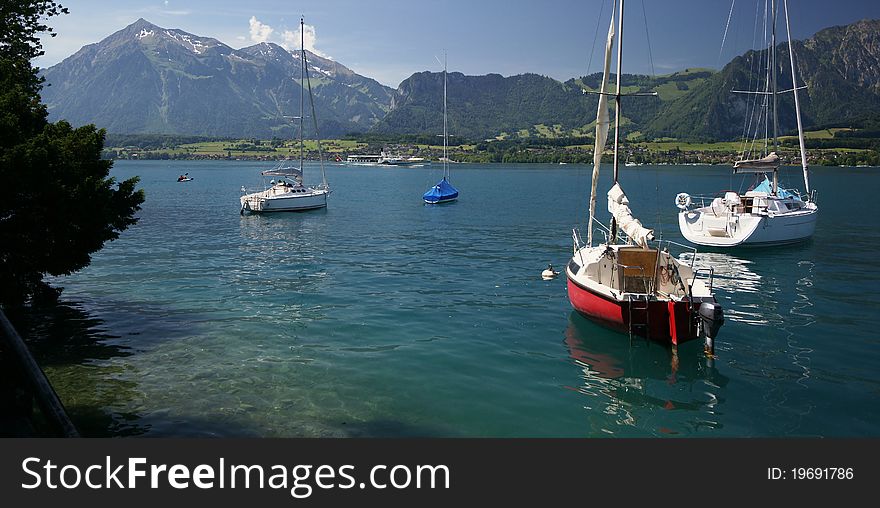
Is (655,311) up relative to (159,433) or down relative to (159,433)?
up

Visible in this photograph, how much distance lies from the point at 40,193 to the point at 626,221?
21877 mm

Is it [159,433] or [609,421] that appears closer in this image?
[159,433]

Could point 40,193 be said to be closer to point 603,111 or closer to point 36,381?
point 36,381

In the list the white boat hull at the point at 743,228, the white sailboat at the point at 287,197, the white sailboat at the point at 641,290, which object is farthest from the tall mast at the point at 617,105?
the white sailboat at the point at 287,197

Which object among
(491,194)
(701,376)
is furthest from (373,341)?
(491,194)

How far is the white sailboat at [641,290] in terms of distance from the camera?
70.4 feet

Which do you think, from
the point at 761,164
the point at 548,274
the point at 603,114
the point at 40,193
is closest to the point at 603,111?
the point at 603,114

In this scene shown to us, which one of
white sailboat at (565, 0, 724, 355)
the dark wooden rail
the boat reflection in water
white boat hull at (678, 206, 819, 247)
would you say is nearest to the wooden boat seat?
white sailboat at (565, 0, 724, 355)

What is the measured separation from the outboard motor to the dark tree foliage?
861 inches

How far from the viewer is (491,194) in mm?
109438

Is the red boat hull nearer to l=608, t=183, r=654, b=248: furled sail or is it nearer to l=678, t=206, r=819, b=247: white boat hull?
l=608, t=183, r=654, b=248: furled sail

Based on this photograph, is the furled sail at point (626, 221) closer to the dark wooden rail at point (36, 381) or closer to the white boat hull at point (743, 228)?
the dark wooden rail at point (36, 381)

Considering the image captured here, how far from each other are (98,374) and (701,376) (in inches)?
753

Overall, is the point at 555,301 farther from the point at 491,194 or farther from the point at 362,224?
the point at 491,194
